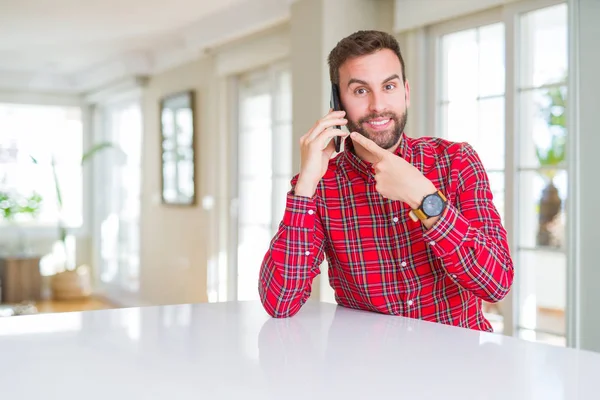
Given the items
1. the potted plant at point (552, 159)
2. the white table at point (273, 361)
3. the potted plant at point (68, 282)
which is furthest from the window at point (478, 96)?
the potted plant at point (68, 282)

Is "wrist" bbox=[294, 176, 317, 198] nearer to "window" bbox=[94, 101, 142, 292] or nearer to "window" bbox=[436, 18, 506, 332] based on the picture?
"window" bbox=[436, 18, 506, 332]

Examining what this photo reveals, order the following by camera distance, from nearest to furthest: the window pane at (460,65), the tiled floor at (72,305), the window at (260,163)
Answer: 1. the window pane at (460,65)
2. the window at (260,163)
3. the tiled floor at (72,305)

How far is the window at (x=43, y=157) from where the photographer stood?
26.9 feet

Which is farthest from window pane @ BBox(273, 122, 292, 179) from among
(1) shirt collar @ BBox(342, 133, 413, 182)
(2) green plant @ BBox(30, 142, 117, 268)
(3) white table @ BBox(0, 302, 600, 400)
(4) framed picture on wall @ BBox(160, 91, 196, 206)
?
(3) white table @ BBox(0, 302, 600, 400)

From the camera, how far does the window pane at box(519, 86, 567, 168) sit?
3158 millimetres

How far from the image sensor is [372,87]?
1608 millimetres

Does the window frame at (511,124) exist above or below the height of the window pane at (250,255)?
above

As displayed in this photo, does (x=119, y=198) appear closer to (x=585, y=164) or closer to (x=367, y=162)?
(x=585, y=164)

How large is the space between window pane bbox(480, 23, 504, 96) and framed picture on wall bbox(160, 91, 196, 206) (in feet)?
10.6

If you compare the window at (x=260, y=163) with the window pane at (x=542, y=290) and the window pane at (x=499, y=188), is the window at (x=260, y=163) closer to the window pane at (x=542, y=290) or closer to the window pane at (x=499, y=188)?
the window pane at (x=499, y=188)

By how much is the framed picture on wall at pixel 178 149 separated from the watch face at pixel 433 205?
494 centimetres

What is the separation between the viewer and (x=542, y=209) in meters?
3.27

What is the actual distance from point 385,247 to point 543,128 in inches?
75.6

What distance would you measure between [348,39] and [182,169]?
194 inches
